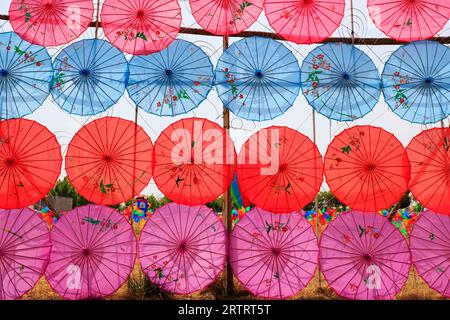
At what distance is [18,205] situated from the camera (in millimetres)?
3920

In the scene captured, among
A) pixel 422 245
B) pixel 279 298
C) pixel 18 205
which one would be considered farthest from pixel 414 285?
pixel 18 205

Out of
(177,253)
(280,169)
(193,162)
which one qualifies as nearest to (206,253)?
(177,253)

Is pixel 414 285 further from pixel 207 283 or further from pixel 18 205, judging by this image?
pixel 18 205

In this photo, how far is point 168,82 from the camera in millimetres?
4160

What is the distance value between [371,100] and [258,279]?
7.30 ft

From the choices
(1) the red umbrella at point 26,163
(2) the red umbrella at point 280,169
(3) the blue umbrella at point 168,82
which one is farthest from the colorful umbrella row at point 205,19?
(2) the red umbrella at point 280,169

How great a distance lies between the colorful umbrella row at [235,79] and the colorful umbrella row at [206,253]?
1.10m

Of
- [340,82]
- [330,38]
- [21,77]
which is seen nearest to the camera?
[21,77]

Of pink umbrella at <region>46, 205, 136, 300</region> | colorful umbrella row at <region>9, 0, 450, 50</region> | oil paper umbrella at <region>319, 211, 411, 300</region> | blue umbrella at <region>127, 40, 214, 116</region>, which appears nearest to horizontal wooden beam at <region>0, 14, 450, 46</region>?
colorful umbrella row at <region>9, 0, 450, 50</region>

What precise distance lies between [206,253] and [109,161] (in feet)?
4.35

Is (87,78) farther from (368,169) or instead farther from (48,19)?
(368,169)

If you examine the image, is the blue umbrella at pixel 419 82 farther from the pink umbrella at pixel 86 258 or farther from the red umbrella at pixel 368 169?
the pink umbrella at pixel 86 258

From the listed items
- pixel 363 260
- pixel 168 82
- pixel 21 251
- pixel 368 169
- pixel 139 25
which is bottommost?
pixel 363 260

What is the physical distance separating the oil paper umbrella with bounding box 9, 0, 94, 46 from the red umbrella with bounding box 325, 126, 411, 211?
A: 3021mm
